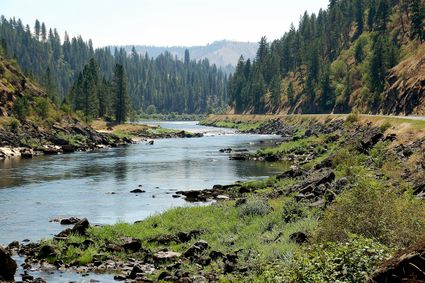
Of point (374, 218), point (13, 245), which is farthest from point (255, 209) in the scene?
point (13, 245)

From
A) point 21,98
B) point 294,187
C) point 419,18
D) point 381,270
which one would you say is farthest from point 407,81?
point 381,270

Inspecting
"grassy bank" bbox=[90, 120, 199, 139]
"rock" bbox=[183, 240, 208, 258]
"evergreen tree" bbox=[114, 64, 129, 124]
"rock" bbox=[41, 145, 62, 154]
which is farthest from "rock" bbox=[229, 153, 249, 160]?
"evergreen tree" bbox=[114, 64, 129, 124]

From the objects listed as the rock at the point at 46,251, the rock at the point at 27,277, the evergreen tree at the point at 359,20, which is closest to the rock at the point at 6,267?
the rock at the point at 27,277

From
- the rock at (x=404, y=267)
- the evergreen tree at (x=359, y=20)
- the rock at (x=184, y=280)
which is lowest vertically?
the rock at (x=184, y=280)

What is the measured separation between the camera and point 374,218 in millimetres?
17625

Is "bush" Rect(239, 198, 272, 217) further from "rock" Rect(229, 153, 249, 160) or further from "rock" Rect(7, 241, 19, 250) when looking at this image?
"rock" Rect(229, 153, 249, 160)

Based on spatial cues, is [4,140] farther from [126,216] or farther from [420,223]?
[420,223]

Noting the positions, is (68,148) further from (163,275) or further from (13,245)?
(163,275)

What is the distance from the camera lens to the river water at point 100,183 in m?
34.2

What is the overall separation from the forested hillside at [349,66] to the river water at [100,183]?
3786cm

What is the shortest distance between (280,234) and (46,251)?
11.8 m

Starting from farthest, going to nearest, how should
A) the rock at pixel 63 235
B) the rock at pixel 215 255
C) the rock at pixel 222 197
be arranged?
the rock at pixel 222 197, the rock at pixel 63 235, the rock at pixel 215 255

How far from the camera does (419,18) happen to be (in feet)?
343

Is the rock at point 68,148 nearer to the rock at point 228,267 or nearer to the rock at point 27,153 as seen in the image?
the rock at point 27,153
